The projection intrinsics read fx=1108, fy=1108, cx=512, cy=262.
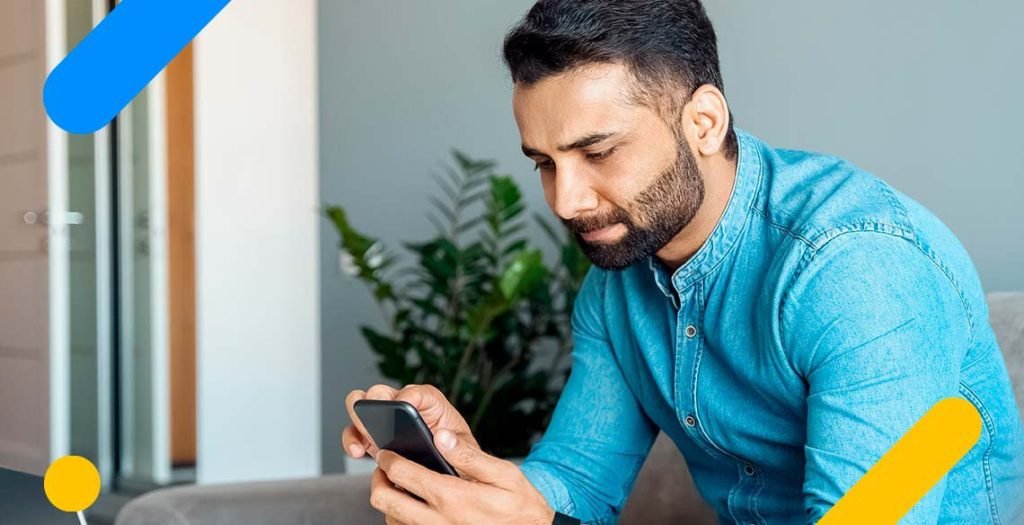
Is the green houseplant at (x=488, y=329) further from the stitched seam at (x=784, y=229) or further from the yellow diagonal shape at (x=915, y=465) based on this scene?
the yellow diagonal shape at (x=915, y=465)

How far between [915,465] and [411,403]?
891 mm

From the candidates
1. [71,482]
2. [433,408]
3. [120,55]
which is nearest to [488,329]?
[433,408]

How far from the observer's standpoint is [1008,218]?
79.8 inches

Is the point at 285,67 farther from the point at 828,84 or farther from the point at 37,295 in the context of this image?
the point at 828,84

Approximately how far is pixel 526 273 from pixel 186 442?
2178mm

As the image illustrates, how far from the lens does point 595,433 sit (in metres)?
1.43

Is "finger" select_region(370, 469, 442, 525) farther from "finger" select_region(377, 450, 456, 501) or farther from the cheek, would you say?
the cheek

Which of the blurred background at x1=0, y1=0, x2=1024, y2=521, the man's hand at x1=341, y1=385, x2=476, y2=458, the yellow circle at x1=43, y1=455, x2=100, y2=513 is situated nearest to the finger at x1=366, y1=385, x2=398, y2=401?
the man's hand at x1=341, y1=385, x2=476, y2=458

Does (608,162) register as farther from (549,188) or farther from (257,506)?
(257,506)

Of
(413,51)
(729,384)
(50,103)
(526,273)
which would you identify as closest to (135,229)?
(413,51)

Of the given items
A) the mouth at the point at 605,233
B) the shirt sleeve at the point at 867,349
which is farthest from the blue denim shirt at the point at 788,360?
the mouth at the point at 605,233

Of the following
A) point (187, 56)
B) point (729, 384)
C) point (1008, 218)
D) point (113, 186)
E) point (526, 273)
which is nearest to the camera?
point (729, 384)

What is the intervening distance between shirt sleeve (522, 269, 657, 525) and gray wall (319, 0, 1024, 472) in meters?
0.96

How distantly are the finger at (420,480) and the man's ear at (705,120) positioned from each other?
1.50 ft
